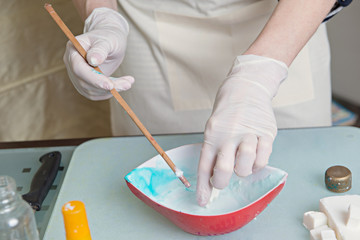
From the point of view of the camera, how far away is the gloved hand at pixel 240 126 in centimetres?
95

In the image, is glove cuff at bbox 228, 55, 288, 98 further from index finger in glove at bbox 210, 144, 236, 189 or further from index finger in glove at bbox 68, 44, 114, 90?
index finger in glove at bbox 68, 44, 114, 90

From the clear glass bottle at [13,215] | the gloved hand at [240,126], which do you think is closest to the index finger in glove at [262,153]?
the gloved hand at [240,126]

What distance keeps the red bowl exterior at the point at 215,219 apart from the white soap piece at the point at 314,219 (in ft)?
0.32

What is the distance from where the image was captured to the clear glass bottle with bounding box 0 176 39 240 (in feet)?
2.15

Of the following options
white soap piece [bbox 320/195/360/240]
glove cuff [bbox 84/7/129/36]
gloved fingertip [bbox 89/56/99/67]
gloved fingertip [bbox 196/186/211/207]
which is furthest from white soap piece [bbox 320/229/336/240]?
glove cuff [bbox 84/7/129/36]

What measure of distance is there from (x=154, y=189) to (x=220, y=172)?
19 cm

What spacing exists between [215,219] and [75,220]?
11.3 inches

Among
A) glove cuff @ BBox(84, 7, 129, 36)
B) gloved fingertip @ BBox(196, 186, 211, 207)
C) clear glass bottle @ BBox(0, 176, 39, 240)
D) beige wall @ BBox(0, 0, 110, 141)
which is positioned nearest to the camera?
clear glass bottle @ BBox(0, 176, 39, 240)

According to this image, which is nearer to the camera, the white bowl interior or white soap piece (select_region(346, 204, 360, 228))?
white soap piece (select_region(346, 204, 360, 228))

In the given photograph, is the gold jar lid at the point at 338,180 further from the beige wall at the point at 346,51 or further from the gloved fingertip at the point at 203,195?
the beige wall at the point at 346,51

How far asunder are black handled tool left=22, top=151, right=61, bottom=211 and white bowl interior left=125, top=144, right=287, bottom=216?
0.26 metres

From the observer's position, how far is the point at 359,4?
2.84 m

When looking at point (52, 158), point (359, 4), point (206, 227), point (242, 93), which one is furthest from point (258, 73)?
point (359, 4)

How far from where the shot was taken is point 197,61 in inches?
57.4
